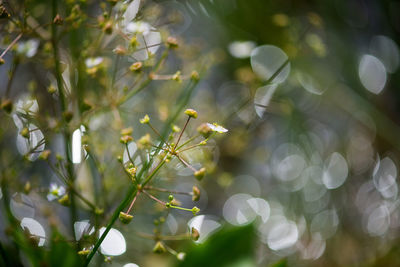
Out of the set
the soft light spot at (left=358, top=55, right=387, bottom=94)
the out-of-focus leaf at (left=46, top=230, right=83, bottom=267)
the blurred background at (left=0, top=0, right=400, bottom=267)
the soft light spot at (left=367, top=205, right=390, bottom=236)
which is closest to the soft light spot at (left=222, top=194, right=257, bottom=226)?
the blurred background at (left=0, top=0, right=400, bottom=267)

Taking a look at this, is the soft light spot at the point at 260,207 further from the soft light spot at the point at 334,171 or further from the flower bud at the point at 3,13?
the flower bud at the point at 3,13

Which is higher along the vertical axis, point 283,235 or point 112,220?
point 112,220

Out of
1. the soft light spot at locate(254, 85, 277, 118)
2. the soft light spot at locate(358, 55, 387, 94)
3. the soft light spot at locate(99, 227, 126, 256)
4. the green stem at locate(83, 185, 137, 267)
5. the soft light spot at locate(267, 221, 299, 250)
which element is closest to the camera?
the green stem at locate(83, 185, 137, 267)

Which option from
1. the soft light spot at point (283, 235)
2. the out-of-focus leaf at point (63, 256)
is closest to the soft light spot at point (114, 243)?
the out-of-focus leaf at point (63, 256)

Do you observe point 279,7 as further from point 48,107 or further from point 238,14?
point 48,107

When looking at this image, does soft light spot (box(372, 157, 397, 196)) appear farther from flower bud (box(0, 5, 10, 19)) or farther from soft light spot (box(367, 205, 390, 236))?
flower bud (box(0, 5, 10, 19))

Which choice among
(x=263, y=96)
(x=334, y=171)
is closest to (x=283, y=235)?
(x=334, y=171)

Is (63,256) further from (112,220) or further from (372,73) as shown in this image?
(372,73)

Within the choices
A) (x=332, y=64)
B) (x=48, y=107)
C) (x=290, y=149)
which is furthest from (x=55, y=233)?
(x=332, y=64)
